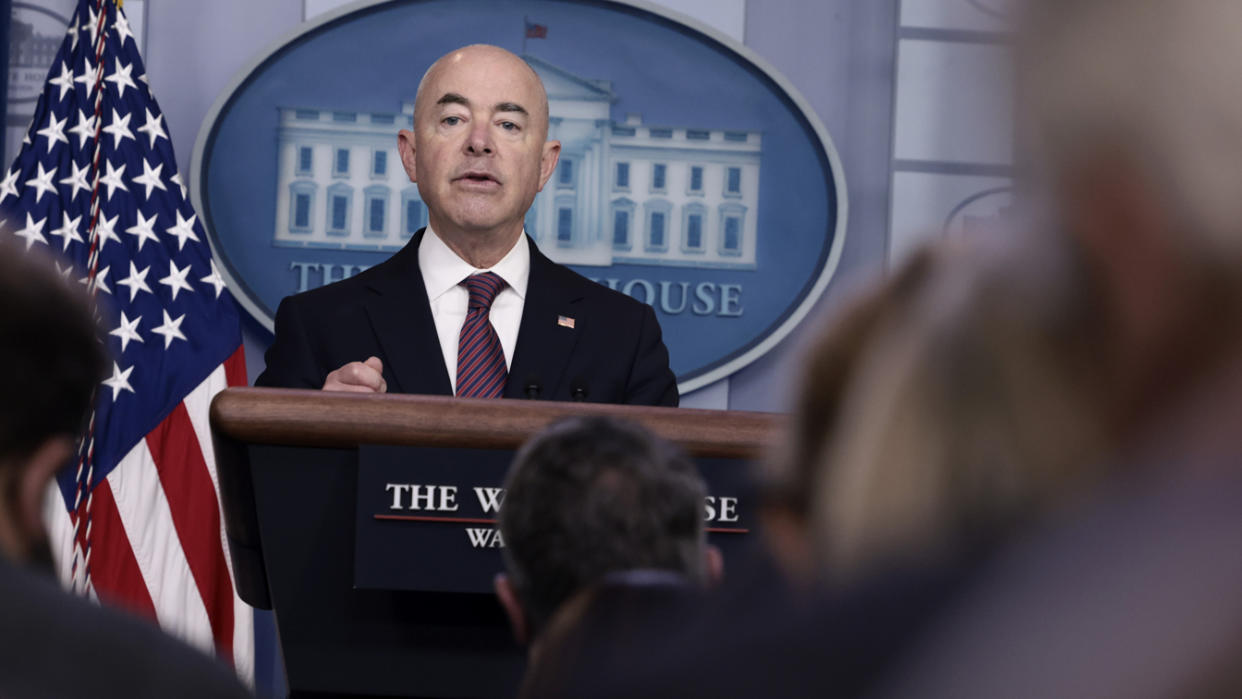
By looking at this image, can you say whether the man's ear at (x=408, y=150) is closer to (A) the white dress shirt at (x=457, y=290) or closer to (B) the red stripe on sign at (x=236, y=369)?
(A) the white dress shirt at (x=457, y=290)

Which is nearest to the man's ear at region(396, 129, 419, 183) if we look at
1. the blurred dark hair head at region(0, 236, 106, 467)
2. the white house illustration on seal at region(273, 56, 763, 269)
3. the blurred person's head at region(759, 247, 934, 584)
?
the white house illustration on seal at region(273, 56, 763, 269)

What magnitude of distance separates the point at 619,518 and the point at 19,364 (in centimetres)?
38

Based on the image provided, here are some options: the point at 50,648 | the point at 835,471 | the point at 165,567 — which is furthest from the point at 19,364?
the point at 165,567

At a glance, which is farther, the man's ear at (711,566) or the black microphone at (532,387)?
the black microphone at (532,387)

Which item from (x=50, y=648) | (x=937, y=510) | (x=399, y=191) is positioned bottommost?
(x=50, y=648)

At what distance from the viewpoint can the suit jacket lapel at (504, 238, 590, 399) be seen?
2301 millimetres

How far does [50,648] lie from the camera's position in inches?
24.8

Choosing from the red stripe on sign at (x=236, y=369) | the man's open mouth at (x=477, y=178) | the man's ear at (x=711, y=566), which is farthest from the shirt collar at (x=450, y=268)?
the man's ear at (x=711, y=566)

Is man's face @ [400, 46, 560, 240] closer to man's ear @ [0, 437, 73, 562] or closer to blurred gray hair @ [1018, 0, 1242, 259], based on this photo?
man's ear @ [0, 437, 73, 562]

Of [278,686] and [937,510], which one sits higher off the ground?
[937,510]

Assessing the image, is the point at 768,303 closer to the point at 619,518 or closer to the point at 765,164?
the point at 765,164

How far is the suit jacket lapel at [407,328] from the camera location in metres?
2.24

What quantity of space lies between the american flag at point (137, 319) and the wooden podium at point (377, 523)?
5.81ft

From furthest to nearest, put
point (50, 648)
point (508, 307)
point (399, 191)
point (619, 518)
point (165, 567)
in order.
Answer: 1. point (399, 191)
2. point (165, 567)
3. point (508, 307)
4. point (619, 518)
5. point (50, 648)
